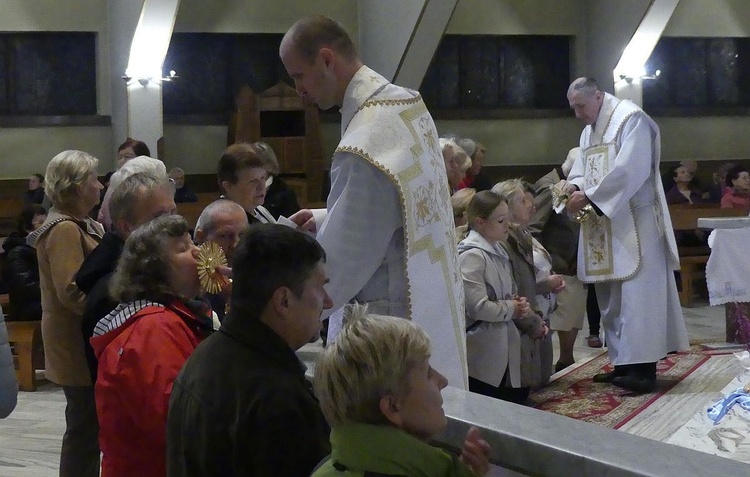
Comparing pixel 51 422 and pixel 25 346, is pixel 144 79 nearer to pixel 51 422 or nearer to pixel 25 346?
pixel 25 346

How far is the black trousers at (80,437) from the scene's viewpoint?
3.87m

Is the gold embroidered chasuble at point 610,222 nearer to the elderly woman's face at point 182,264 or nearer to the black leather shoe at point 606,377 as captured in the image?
Result: the black leather shoe at point 606,377

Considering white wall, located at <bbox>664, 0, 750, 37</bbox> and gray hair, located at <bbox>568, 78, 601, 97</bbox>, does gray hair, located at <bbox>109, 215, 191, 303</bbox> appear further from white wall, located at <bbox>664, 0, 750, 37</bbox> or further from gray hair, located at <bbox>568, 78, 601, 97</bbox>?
white wall, located at <bbox>664, 0, 750, 37</bbox>

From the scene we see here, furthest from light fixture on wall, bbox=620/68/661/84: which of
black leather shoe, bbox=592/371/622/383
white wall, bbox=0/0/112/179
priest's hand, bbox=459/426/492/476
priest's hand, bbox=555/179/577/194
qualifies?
priest's hand, bbox=459/426/492/476

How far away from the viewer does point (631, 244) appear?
6.09 metres

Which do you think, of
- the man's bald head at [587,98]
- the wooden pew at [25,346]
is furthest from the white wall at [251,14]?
the man's bald head at [587,98]

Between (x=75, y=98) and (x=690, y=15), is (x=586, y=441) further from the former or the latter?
(x=690, y=15)

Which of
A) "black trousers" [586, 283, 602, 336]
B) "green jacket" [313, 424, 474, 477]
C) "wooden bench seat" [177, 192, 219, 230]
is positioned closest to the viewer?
"green jacket" [313, 424, 474, 477]

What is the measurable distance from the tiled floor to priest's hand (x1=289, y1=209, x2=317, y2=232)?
2.42 meters

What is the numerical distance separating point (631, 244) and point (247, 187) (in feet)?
9.19

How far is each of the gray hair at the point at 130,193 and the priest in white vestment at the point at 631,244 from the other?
3192 mm

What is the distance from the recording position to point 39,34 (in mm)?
13180

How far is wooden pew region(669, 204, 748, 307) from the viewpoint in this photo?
1055 centimetres

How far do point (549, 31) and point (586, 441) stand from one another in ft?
43.9
